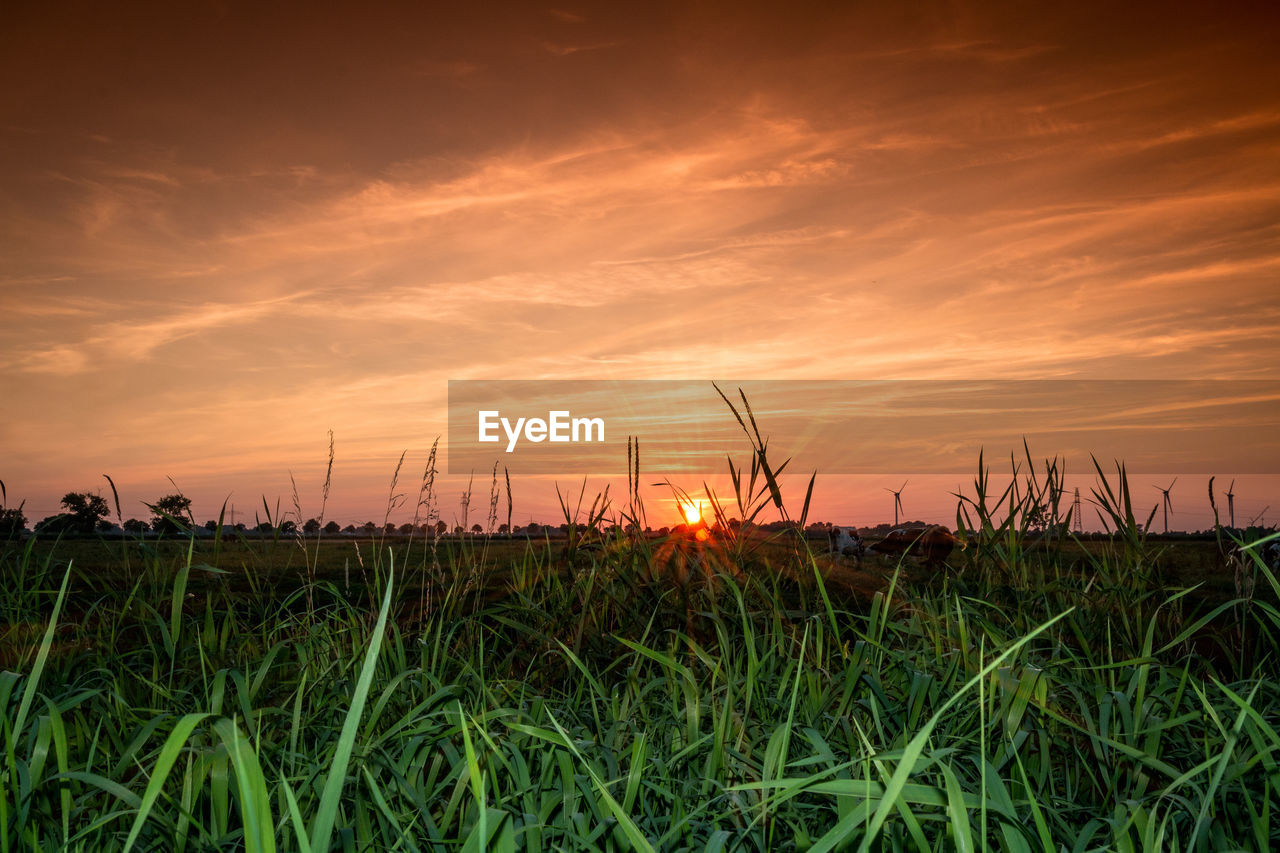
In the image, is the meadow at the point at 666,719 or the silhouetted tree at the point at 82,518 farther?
the silhouetted tree at the point at 82,518

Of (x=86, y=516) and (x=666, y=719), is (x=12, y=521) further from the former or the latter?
(x=666, y=719)

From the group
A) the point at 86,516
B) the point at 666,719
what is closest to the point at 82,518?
the point at 86,516

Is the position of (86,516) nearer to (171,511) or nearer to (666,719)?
(171,511)

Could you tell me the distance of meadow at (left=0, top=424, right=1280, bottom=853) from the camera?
227 cm

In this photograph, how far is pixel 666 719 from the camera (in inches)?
143

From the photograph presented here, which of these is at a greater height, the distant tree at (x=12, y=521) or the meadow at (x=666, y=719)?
the distant tree at (x=12, y=521)

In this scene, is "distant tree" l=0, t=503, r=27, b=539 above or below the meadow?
above

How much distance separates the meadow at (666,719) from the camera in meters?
2.27

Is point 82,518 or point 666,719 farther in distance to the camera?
point 82,518

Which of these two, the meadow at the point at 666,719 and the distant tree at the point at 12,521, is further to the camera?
the distant tree at the point at 12,521

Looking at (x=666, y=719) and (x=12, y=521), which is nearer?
(x=666, y=719)

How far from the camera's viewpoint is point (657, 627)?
5117 mm

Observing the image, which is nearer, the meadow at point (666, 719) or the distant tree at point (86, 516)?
the meadow at point (666, 719)

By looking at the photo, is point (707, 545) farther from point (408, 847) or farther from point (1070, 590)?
point (408, 847)
